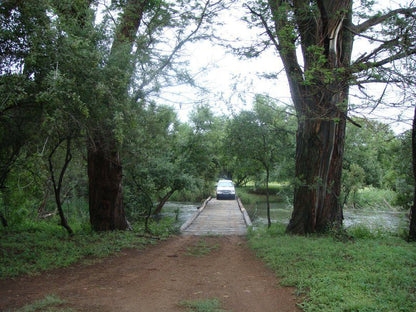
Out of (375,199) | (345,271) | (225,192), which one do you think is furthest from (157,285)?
(375,199)

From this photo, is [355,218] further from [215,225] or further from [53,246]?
[53,246]

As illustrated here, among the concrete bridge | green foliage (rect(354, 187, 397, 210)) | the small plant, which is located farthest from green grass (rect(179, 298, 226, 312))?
green foliage (rect(354, 187, 397, 210))

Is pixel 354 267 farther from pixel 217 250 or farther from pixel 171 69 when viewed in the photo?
pixel 171 69

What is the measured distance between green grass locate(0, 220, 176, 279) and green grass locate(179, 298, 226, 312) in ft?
9.71

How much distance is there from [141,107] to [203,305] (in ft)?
14.3

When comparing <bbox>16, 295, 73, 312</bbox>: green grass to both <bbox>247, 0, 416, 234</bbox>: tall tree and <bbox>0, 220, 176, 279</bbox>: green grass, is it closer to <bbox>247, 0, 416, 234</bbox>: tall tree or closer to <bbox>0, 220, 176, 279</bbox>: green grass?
<bbox>0, 220, 176, 279</bbox>: green grass

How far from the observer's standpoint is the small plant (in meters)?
7.99

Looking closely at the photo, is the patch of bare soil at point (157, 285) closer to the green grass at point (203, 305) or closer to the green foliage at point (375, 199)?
the green grass at point (203, 305)

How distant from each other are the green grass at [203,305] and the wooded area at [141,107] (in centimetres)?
256

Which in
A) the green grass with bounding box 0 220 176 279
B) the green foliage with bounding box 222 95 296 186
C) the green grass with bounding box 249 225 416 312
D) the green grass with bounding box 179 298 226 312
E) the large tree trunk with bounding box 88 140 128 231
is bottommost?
the green grass with bounding box 0 220 176 279

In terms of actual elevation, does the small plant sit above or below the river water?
above

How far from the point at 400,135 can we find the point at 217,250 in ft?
17.2

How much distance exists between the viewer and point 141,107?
736 cm

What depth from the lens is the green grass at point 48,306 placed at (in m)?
4.12
